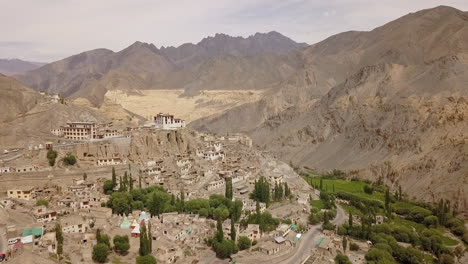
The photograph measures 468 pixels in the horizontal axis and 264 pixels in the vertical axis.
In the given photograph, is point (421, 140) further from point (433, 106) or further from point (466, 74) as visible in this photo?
point (466, 74)

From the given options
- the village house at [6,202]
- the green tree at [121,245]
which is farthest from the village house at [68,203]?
the green tree at [121,245]

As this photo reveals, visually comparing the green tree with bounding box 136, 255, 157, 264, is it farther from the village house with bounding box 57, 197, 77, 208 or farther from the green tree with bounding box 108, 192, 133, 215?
the village house with bounding box 57, 197, 77, 208

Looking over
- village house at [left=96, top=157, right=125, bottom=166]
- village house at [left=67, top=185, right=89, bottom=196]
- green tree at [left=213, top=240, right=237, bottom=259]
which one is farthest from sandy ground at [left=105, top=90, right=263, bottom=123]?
green tree at [left=213, top=240, right=237, bottom=259]

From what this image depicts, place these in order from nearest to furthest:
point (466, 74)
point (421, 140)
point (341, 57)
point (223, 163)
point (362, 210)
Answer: point (362, 210), point (223, 163), point (421, 140), point (466, 74), point (341, 57)

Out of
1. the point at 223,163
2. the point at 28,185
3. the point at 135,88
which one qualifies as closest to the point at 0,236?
the point at 28,185

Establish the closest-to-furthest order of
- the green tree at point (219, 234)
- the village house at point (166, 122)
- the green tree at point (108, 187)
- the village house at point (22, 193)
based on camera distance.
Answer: the green tree at point (219, 234) → the village house at point (22, 193) → the green tree at point (108, 187) → the village house at point (166, 122)

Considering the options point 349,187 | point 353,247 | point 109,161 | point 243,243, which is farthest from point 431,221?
point 109,161

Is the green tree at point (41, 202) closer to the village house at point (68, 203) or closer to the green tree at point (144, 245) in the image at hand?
the village house at point (68, 203)
